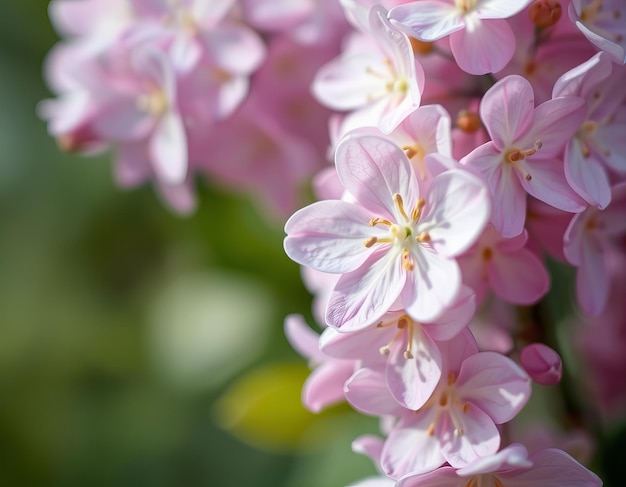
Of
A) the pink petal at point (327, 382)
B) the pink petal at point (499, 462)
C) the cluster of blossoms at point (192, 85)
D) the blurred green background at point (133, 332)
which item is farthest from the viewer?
the blurred green background at point (133, 332)

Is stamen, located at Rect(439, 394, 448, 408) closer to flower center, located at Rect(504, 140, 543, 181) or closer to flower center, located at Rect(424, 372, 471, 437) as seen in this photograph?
flower center, located at Rect(424, 372, 471, 437)

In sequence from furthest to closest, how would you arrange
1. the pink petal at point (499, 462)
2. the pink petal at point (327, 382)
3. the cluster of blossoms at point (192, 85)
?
the cluster of blossoms at point (192, 85) < the pink petal at point (327, 382) < the pink petal at point (499, 462)

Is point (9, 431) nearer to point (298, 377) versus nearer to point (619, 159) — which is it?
point (298, 377)

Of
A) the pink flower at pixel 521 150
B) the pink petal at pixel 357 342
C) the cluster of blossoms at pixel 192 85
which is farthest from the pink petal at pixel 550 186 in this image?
the cluster of blossoms at pixel 192 85

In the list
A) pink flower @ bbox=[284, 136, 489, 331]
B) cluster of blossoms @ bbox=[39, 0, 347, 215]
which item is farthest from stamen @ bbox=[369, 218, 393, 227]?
cluster of blossoms @ bbox=[39, 0, 347, 215]

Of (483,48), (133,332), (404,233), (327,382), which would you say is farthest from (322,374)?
(133,332)

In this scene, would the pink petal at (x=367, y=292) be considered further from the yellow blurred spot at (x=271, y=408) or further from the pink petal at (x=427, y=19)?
the yellow blurred spot at (x=271, y=408)

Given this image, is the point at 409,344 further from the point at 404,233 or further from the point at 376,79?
the point at 376,79
